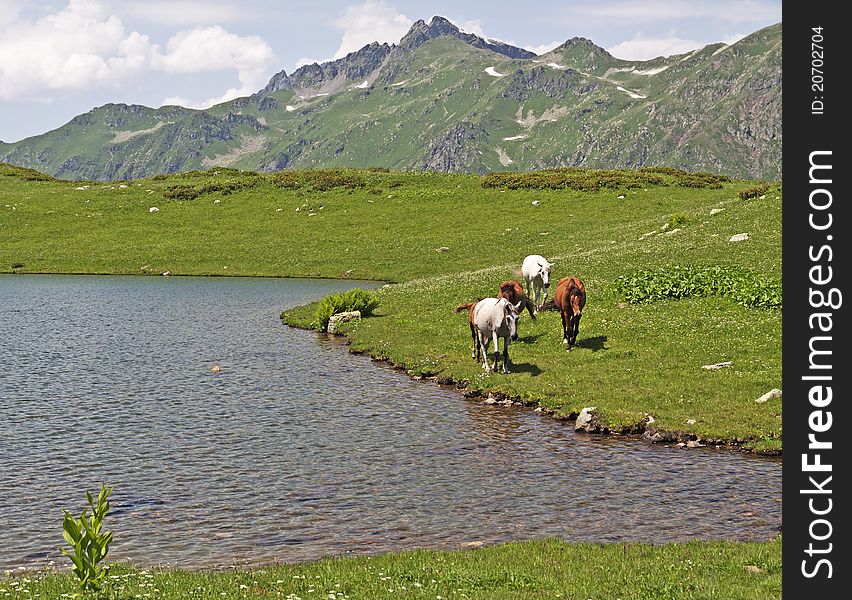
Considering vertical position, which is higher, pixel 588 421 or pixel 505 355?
pixel 505 355

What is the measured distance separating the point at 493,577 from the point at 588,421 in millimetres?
12204

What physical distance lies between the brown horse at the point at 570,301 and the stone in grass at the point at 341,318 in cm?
1563

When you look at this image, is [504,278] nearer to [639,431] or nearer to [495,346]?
[495,346]

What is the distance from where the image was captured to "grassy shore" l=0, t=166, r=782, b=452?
29547 millimetres

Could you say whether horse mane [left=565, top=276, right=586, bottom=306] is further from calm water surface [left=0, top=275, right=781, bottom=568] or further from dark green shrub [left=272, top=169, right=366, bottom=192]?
dark green shrub [left=272, top=169, right=366, bottom=192]

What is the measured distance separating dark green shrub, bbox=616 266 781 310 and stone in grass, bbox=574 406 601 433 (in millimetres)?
15646

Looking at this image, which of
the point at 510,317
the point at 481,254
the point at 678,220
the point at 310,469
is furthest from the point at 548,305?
the point at 481,254

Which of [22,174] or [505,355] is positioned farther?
[22,174]

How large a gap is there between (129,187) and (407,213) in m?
41.0

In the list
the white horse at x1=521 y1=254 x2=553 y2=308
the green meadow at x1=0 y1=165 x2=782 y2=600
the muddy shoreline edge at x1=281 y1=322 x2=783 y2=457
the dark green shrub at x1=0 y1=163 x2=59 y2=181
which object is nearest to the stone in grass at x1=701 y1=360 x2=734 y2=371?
the green meadow at x1=0 y1=165 x2=782 y2=600

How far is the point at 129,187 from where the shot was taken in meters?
109

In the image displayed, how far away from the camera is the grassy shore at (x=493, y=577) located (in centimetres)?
1399

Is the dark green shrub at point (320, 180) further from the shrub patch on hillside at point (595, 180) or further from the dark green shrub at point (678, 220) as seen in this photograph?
the dark green shrub at point (678, 220)
